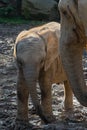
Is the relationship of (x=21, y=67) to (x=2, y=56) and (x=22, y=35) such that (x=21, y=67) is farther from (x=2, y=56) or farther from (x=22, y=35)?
(x=2, y=56)

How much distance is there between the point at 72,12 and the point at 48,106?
1.82 meters

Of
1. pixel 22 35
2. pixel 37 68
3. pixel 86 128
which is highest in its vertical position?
pixel 22 35

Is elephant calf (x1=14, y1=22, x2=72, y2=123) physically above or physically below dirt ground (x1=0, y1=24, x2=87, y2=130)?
above

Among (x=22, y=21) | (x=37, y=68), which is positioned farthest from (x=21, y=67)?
(x=22, y=21)

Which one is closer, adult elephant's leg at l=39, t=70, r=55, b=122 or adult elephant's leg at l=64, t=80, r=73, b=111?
adult elephant's leg at l=39, t=70, r=55, b=122

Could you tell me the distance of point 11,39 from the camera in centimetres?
1255

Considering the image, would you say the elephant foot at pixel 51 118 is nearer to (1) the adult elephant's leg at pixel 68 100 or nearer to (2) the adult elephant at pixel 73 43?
(1) the adult elephant's leg at pixel 68 100

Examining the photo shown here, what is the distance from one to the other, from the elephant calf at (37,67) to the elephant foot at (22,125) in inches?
1.7

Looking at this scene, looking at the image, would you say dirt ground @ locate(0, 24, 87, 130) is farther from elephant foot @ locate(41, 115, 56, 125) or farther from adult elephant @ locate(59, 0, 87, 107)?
adult elephant @ locate(59, 0, 87, 107)

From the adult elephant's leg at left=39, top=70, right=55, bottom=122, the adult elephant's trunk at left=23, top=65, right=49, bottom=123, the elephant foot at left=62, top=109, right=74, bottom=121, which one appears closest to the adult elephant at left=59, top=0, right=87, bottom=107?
the adult elephant's trunk at left=23, top=65, right=49, bottom=123

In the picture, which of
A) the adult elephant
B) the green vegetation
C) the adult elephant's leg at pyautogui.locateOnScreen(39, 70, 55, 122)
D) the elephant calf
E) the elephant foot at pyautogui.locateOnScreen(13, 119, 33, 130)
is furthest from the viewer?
the green vegetation

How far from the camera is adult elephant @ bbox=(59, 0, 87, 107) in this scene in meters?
3.68

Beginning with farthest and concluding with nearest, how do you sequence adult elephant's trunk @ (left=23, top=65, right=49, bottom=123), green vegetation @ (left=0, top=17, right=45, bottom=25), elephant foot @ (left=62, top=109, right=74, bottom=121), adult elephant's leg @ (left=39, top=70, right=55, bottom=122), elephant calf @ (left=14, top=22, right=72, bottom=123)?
green vegetation @ (left=0, top=17, right=45, bottom=25) < elephant foot @ (left=62, top=109, right=74, bottom=121) < adult elephant's leg @ (left=39, top=70, right=55, bottom=122) < elephant calf @ (left=14, top=22, right=72, bottom=123) < adult elephant's trunk @ (left=23, top=65, right=49, bottom=123)

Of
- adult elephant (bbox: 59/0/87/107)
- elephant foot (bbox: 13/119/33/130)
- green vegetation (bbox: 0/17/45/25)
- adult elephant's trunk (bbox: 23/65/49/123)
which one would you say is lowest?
elephant foot (bbox: 13/119/33/130)
